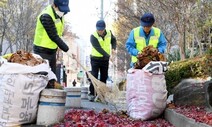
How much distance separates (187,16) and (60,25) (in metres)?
9.61

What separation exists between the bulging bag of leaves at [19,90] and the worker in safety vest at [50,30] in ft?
3.75

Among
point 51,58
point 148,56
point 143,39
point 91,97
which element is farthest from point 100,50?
point 148,56

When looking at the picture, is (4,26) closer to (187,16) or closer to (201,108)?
(187,16)

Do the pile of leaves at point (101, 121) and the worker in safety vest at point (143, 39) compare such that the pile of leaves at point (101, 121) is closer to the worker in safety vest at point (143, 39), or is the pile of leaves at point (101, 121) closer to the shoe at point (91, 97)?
the worker in safety vest at point (143, 39)

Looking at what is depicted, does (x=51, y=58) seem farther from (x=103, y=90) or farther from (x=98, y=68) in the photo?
(x=98, y=68)

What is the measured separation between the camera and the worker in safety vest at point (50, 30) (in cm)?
699

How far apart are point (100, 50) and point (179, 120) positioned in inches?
191

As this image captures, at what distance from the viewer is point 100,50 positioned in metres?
10.3

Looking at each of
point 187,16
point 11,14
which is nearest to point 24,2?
point 11,14

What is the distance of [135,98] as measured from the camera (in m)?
6.79

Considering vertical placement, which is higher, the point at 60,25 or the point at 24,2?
the point at 24,2

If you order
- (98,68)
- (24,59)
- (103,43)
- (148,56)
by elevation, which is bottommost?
(24,59)

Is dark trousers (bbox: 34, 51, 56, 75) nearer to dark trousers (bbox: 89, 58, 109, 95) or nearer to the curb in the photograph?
the curb

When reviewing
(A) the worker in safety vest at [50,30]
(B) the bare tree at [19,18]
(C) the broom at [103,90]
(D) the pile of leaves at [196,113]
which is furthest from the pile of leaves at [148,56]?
(B) the bare tree at [19,18]
